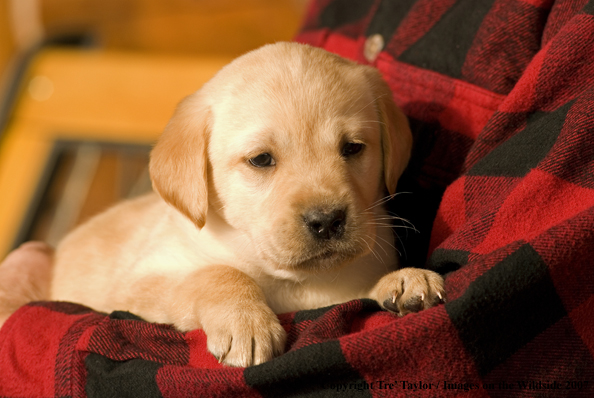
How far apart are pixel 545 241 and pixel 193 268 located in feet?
3.93

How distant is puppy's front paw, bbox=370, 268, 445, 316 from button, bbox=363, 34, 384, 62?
3.49 feet

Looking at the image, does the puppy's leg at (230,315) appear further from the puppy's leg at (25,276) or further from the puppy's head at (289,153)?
the puppy's leg at (25,276)

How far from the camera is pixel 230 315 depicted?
1499 millimetres

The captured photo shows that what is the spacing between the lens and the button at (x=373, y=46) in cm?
229

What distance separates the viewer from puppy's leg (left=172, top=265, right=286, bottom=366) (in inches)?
55.1

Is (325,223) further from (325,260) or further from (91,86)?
(91,86)

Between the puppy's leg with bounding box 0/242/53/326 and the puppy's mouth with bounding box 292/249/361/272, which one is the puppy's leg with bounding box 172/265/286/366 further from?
the puppy's leg with bounding box 0/242/53/326

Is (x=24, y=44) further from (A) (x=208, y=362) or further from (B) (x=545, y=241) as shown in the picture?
(B) (x=545, y=241)

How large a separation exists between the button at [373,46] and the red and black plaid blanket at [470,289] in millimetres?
295

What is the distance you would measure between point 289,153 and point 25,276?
1.49 m

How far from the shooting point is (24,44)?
17.8 feet

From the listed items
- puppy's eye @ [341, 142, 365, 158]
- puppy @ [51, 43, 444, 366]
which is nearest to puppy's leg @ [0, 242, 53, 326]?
puppy @ [51, 43, 444, 366]

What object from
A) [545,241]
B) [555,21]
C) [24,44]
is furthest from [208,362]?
[24,44]

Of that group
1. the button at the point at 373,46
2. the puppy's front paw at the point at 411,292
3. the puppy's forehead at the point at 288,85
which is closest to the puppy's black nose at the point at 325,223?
the puppy's front paw at the point at 411,292
